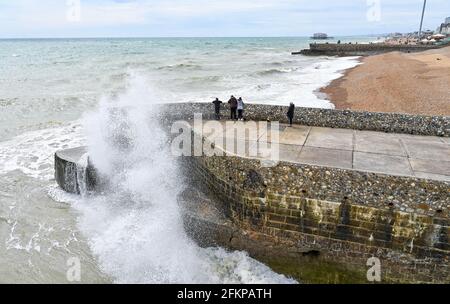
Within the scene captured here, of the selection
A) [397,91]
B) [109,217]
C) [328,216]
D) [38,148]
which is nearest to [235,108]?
[109,217]

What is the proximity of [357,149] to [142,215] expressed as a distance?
589 centimetres

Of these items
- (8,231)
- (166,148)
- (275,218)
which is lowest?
(8,231)

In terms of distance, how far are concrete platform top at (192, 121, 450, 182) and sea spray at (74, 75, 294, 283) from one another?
203cm

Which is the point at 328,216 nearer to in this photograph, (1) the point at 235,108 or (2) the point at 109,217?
(2) the point at 109,217

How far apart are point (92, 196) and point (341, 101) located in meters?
17.1

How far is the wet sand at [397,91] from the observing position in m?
18.8

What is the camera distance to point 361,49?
64.5 meters

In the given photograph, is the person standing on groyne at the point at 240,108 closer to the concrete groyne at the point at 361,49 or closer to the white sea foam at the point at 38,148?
the white sea foam at the point at 38,148

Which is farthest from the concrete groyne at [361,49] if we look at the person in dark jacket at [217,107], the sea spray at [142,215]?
the sea spray at [142,215]

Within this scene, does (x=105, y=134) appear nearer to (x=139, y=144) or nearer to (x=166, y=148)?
(x=139, y=144)

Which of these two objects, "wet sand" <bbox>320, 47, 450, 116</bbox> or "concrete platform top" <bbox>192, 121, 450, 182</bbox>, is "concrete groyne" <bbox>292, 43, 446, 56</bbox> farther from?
"concrete platform top" <bbox>192, 121, 450, 182</bbox>

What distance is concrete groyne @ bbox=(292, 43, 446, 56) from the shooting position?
58625 mm

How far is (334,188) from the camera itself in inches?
256

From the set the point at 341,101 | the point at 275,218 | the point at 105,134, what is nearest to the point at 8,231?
the point at 105,134
